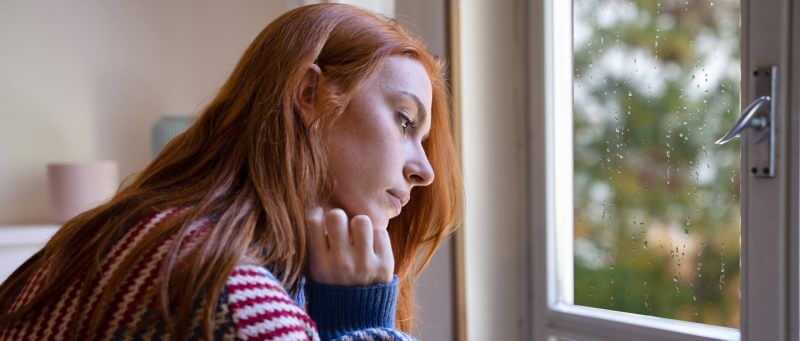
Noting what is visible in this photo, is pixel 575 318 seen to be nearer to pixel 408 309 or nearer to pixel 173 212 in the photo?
pixel 408 309

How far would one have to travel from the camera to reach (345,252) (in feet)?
2.49

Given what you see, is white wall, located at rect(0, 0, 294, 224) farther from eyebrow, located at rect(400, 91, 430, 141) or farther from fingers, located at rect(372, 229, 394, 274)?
fingers, located at rect(372, 229, 394, 274)

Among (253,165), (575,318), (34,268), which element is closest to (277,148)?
(253,165)

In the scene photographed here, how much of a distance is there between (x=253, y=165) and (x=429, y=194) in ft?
1.08

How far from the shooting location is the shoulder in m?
0.60

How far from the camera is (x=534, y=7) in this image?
5.02 ft

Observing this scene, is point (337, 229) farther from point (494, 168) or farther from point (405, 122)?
point (494, 168)

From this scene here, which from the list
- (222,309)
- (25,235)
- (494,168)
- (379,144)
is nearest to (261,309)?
(222,309)

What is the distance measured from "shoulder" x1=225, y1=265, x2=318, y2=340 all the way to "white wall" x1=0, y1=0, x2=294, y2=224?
1.35 meters

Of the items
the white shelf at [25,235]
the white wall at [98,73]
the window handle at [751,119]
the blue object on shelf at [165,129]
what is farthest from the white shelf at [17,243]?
the window handle at [751,119]

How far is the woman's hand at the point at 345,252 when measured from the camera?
755mm

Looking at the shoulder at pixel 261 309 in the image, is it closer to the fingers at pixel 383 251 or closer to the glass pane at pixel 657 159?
the fingers at pixel 383 251

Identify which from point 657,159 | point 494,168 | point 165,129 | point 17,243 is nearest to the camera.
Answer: point 657,159

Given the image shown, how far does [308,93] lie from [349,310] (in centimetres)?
25
